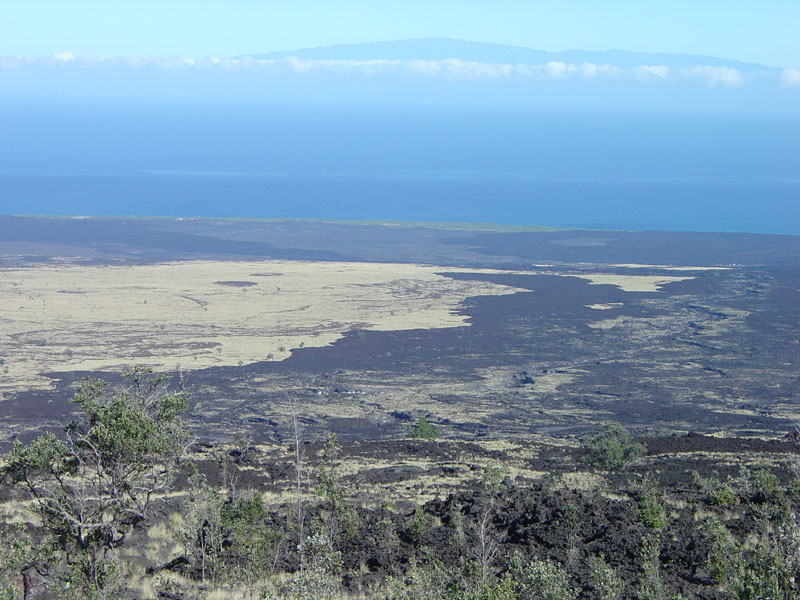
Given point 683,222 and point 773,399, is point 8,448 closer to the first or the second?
point 773,399

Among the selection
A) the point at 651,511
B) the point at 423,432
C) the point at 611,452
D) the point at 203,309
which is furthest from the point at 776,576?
the point at 203,309

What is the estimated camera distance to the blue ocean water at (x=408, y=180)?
90562 mm

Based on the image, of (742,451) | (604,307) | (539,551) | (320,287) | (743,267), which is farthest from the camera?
(743,267)

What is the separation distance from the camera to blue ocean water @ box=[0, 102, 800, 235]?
297ft


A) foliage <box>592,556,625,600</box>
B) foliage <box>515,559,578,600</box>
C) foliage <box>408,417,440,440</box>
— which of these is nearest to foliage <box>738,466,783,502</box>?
foliage <box>592,556,625,600</box>

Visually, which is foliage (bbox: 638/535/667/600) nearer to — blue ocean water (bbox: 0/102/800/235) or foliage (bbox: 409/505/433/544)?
foliage (bbox: 409/505/433/544)

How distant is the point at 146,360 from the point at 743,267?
1525 inches

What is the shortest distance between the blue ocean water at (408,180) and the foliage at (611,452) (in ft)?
227

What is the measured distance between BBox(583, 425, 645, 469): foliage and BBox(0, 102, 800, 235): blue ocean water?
227 ft

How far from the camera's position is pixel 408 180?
125m

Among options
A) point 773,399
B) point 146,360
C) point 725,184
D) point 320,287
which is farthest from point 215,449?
point 725,184

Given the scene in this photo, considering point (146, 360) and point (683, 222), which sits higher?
point (683, 222)

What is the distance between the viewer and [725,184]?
123000 millimetres

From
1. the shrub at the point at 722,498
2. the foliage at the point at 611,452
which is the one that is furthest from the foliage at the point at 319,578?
the foliage at the point at 611,452
